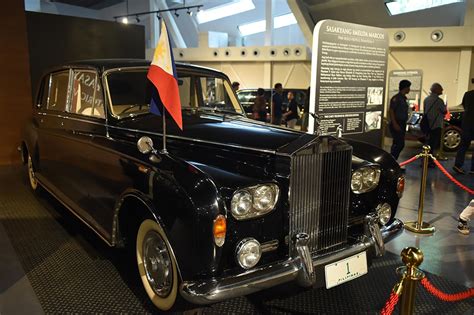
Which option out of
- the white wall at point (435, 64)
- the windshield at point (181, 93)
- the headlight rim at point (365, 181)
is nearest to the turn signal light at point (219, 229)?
the headlight rim at point (365, 181)

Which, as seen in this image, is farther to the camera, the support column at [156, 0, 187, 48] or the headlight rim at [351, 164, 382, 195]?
the support column at [156, 0, 187, 48]

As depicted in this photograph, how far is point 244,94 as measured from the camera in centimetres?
1390

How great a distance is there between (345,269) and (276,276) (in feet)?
1.84

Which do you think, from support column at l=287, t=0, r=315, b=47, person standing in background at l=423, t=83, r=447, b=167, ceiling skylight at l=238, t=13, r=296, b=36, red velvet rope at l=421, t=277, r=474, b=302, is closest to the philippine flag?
red velvet rope at l=421, t=277, r=474, b=302

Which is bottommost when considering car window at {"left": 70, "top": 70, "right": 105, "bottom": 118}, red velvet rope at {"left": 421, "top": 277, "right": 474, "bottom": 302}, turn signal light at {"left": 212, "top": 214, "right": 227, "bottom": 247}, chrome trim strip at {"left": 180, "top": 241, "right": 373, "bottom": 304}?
red velvet rope at {"left": 421, "top": 277, "right": 474, "bottom": 302}

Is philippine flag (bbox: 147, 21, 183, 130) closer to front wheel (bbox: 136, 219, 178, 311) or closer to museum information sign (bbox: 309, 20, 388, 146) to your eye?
front wheel (bbox: 136, 219, 178, 311)

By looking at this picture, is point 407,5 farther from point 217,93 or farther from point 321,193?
point 321,193

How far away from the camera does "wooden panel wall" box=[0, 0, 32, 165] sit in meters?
7.25

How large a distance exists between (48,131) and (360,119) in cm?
405

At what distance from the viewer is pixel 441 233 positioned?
452 centimetres

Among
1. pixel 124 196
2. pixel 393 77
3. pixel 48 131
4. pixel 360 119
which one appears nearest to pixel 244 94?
pixel 393 77

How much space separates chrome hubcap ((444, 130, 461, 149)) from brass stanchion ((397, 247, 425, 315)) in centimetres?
848

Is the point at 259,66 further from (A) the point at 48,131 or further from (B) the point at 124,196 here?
(B) the point at 124,196

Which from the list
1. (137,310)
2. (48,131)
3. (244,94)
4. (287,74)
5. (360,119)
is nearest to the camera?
(137,310)
